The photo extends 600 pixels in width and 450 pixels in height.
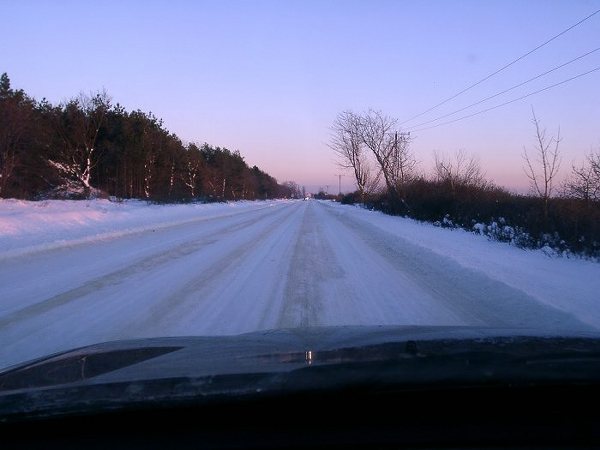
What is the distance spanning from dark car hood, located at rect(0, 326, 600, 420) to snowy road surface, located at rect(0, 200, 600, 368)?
2.61 m

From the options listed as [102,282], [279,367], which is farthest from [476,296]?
[279,367]

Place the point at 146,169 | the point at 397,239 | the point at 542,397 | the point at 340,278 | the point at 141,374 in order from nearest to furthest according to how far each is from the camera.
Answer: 1. the point at 542,397
2. the point at 141,374
3. the point at 340,278
4. the point at 397,239
5. the point at 146,169

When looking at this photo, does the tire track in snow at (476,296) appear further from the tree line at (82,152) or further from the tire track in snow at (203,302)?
the tree line at (82,152)

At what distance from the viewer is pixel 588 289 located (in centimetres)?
1043

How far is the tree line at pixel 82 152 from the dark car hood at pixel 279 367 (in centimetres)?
3899

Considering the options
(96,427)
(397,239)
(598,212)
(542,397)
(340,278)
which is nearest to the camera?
(96,427)

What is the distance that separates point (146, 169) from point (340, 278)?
49.8m

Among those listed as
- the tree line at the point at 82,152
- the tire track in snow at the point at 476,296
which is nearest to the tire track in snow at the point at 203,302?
the tire track in snow at the point at 476,296

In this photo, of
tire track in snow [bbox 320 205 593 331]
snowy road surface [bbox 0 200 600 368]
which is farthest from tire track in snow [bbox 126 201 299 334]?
tire track in snow [bbox 320 205 593 331]

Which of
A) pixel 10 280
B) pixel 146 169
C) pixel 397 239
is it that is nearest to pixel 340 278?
pixel 10 280

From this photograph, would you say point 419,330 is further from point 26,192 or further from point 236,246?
point 26,192

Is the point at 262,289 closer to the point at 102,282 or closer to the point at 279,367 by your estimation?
the point at 102,282

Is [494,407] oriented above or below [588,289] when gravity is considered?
above

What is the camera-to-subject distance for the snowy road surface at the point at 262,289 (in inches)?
294
